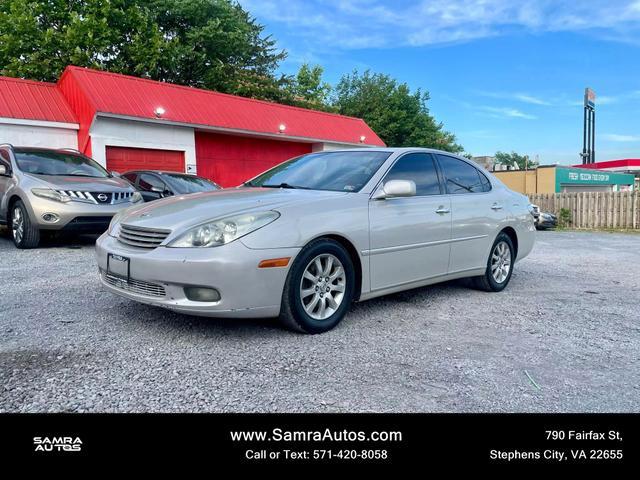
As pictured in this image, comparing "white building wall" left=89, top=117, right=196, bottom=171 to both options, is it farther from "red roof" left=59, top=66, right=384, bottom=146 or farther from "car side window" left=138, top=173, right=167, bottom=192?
"car side window" left=138, top=173, right=167, bottom=192

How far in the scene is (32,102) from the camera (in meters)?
13.1

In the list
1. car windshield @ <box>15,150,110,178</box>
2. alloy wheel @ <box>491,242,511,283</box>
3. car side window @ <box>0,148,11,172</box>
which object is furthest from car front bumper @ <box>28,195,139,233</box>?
alloy wheel @ <box>491,242,511,283</box>

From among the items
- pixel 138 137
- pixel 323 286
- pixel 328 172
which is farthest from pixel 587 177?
pixel 323 286

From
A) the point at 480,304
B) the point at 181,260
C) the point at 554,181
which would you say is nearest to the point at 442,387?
the point at 181,260

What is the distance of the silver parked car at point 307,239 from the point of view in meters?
3.31

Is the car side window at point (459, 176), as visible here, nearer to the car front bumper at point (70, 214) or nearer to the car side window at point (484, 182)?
the car side window at point (484, 182)

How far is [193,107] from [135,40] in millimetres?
9336

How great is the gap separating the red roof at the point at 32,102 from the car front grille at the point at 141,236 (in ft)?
34.9

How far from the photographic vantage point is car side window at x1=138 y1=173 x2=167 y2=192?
9.79 meters

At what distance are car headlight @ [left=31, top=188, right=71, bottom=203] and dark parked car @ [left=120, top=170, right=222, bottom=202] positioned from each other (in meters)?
2.18

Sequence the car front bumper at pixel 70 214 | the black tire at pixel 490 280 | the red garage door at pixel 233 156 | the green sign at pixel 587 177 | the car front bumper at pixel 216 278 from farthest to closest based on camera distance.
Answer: the green sign at pixel 587 177 < the red garage door at pixel 233 156 < the car front bumper at pixel 70 214 < the black tire at pixel 490 280 < the car front bumper at pixel 216 278

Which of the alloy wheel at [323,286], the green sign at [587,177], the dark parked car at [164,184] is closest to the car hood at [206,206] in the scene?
the alloy wheel at [323,286]

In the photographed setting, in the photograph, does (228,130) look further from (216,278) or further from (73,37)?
(216,278)
